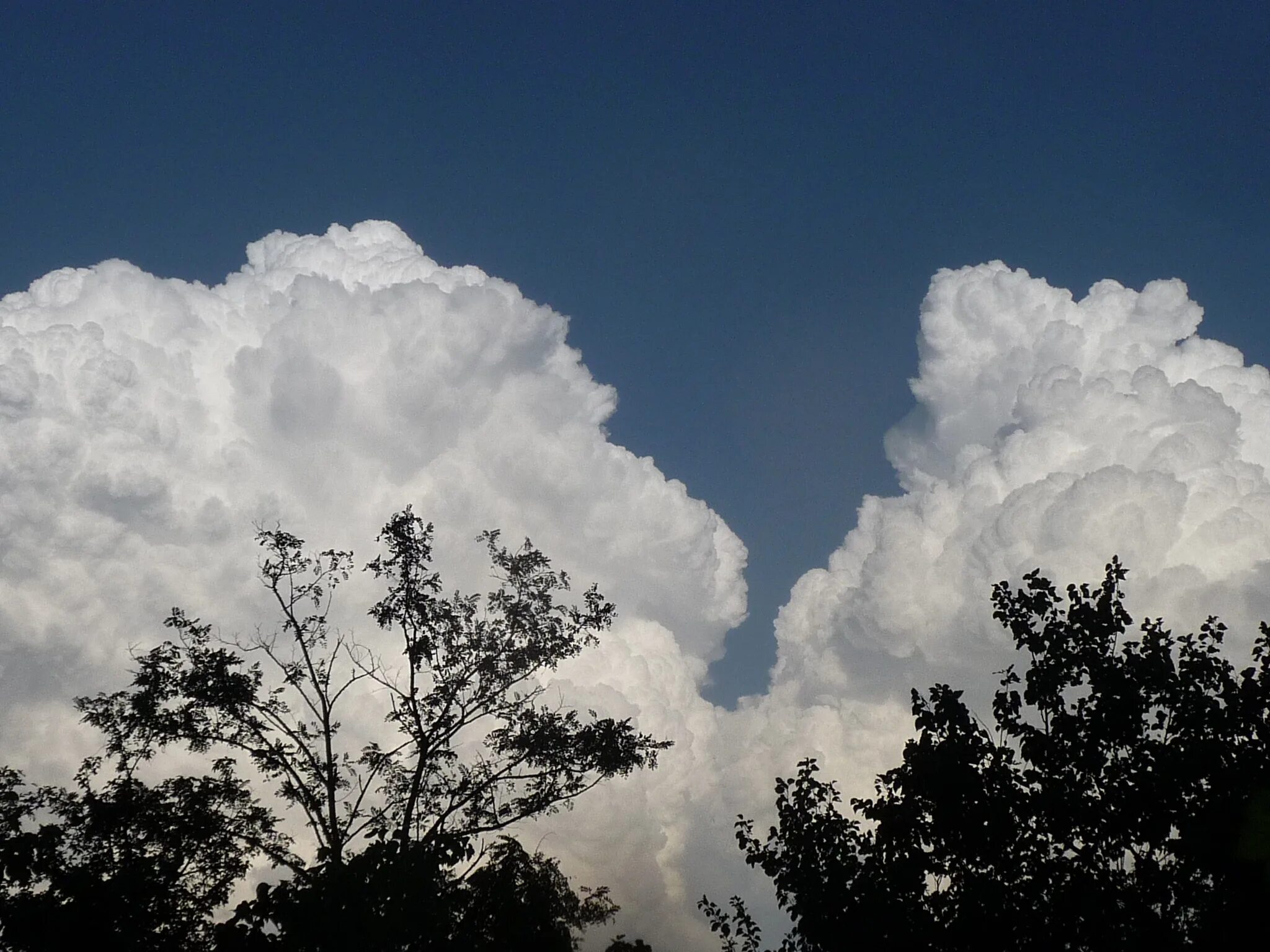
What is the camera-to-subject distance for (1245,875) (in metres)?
11.4

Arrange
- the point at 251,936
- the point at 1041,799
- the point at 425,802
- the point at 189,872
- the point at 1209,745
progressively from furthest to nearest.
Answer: the point at 425,802 → the point at 189,872 → the point at 1041,799 → the point at 1209,745 → the point at 251,936

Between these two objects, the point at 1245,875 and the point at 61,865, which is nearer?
the point at 1245,875

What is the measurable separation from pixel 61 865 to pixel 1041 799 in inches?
558

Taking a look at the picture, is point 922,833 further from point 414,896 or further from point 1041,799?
point 414,896

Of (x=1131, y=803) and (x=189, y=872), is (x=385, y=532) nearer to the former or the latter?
(x=189, y=872)

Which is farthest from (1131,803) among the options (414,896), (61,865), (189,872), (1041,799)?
(189,872)

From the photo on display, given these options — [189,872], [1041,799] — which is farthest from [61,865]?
[1041,799]

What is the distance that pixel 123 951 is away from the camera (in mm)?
11000

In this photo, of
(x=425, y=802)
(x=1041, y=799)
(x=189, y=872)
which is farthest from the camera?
(x=425, y=802)

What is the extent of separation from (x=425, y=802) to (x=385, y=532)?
7584 mm

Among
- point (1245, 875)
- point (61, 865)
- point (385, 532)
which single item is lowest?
point (1245, 875)

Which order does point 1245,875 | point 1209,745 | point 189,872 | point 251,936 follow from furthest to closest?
point 189,872
point 1209,745
point 1245,875
point 251,936

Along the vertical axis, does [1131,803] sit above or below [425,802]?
below

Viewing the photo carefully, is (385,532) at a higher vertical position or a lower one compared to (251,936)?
higher
